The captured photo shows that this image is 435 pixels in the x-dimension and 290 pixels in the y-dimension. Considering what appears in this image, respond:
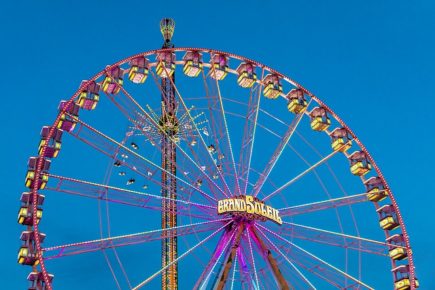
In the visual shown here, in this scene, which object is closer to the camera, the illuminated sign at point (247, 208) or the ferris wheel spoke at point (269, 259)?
the ferris wheel spoke at point (269, 259)

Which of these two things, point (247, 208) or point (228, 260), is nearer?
point (228, 260)

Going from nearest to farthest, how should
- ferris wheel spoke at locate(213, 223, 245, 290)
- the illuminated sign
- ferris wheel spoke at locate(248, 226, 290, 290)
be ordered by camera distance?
ferris wheel spoke at locate(213, 223, 245, 290), ferris wheel spoke at locate(248, 226, 290, 290), the illuminated sign

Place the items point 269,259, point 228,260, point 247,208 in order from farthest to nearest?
point 247,208
point 269,259
point 228,260

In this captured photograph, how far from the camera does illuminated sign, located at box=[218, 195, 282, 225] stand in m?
29.5

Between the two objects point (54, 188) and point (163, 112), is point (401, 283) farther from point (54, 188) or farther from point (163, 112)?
point (163, 112)

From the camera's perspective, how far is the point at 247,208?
2973 centimetres

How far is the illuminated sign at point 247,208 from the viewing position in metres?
29.5

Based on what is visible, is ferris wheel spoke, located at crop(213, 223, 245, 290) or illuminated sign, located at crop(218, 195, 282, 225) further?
illuminated sign, located at crop(218, 195, 282, 225)

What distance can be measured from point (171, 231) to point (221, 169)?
323 cm

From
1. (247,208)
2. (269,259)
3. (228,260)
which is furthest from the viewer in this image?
(247,208)

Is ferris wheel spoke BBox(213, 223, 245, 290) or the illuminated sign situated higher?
the illuminated sign

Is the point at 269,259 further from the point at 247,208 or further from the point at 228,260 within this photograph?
the point at 247,208

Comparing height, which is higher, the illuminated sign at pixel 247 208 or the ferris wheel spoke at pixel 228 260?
the illuminated sign at pixel 247 208

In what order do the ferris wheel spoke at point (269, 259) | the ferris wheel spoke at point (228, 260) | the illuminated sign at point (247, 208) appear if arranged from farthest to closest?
the illuminated sign at point (247, 208), the ferris wheel spoke at point (269, 259), the ferris wheel spoke at point (228, 260)
